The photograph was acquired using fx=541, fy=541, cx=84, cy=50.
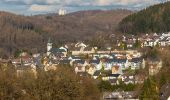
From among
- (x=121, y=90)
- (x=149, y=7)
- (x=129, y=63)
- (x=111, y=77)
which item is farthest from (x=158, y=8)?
(x=121, y=90)

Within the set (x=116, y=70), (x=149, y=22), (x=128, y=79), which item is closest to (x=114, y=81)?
(x=128, y=79)

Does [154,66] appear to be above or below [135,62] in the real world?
above

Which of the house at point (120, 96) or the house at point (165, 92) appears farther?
the house at point (120, 96)

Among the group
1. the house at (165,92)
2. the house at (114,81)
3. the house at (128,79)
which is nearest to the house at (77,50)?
the house at (128,79)

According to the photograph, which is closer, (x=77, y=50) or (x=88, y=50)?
(x=88, y=50)

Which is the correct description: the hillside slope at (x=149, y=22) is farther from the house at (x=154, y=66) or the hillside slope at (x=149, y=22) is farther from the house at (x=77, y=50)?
the house at (x=154, y=66)

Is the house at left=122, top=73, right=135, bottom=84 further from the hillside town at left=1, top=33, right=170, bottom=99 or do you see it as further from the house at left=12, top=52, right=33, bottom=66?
the house at left=12, top=52, right=33, bottom=66

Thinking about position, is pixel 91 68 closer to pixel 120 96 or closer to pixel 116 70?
pixel 116 70

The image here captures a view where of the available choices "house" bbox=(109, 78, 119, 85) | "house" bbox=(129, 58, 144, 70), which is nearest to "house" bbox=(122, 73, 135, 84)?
"house" bbox=(109, 78, 119, 85)

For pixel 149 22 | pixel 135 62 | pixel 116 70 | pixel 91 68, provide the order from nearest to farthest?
pixel 116 70 < pixel 91 68 < pixel 135 62 < pixel 149 22
